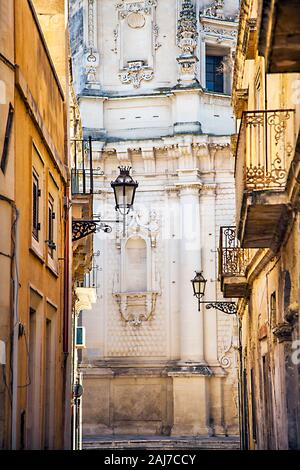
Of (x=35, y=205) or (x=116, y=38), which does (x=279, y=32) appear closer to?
(x=35, y=205)

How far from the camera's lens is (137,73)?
3428 centimetres

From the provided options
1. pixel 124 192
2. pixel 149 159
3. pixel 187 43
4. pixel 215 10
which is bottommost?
pixel 124 192

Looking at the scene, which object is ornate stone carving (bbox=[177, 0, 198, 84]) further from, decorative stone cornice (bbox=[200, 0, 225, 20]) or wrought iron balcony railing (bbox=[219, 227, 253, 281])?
wrought iron balcony railing (bbox=[219, 227, 253, 281])

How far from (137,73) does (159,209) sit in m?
4.42

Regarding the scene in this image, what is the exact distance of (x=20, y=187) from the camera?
12000mm

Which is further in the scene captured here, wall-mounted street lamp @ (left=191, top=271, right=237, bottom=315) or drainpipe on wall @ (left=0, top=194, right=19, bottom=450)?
wall-mounted street lamp @ (left=191, top=271, right=237, bottom=315)

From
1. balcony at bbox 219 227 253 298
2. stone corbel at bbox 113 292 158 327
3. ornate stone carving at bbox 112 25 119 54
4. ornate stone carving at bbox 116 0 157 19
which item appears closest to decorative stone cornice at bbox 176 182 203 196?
stone corbel at bbox 113 292 158 327

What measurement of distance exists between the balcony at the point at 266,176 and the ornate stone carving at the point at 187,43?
1972 cm

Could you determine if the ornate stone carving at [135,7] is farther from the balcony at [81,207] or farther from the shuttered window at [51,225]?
the shuttered window at [51,225]

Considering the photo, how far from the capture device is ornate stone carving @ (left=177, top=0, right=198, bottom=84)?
33.6 meters

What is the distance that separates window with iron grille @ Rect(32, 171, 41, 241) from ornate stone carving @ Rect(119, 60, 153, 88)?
20.6 metres

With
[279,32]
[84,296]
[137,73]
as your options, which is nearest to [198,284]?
[84,296]

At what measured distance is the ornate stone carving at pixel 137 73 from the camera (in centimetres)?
3419

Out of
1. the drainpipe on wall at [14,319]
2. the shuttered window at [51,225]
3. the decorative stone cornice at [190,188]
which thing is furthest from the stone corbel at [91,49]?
the drainpipe on wall at [14,319]
